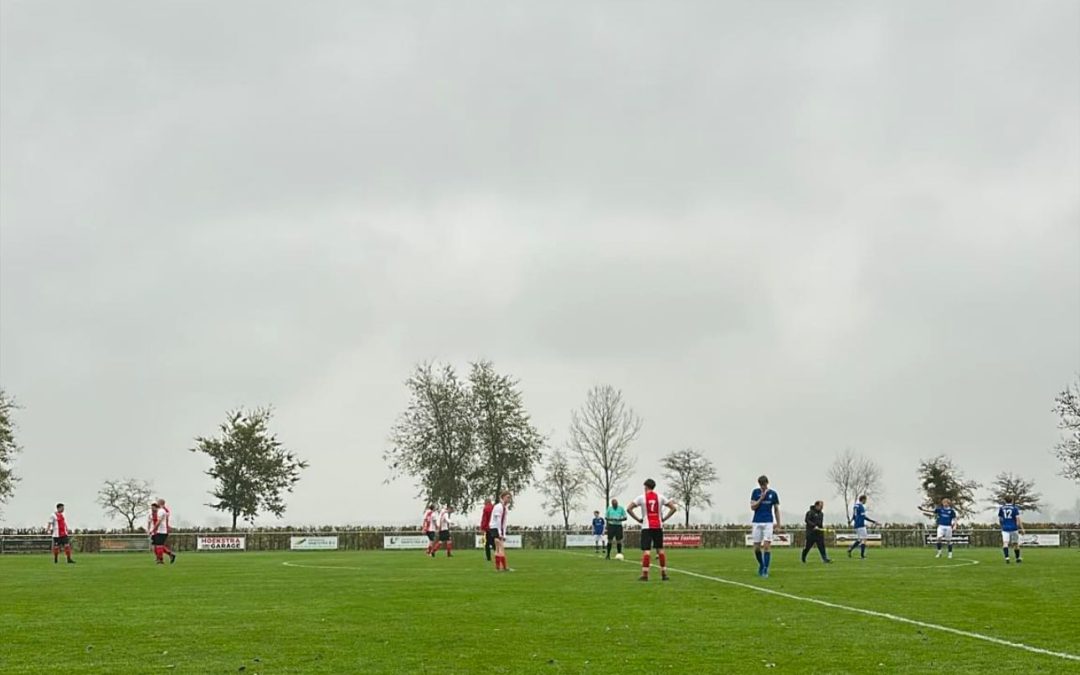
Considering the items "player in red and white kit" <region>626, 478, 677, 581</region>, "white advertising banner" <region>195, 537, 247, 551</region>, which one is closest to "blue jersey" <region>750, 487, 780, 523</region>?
"player in red and white kit" <region>626, 478, 677, 581</region>

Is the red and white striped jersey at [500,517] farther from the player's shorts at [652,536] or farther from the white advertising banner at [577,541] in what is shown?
the white advertising banner at [577,541]

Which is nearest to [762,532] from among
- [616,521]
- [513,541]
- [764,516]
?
[764,516]

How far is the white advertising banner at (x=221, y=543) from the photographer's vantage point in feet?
201

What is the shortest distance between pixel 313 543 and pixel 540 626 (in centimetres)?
5173

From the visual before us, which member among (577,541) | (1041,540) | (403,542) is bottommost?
(1041,540)

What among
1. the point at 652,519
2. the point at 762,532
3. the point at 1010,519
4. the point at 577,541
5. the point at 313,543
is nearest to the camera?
the point at 652,519

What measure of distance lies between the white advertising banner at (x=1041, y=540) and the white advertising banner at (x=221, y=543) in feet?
150

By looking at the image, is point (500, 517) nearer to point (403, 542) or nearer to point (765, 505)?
point (765, 505)

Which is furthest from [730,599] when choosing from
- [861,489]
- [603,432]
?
[861,489]

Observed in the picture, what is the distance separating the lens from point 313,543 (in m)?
62.6

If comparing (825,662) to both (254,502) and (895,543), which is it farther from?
(254,502)

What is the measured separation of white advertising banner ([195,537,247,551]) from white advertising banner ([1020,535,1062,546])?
45.7 metres

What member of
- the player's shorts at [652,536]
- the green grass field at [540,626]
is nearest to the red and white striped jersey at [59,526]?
the green grass field at [540,626]

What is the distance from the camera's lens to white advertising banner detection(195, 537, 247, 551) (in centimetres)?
6119
